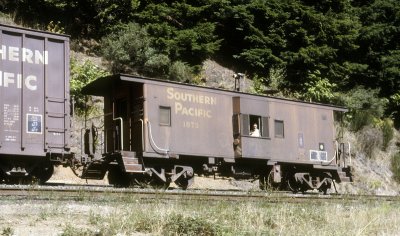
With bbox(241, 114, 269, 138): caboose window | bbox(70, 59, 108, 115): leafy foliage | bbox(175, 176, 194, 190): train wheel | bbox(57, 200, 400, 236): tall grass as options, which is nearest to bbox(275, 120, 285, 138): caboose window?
bbox(241, 114, 269, 138): caboose window

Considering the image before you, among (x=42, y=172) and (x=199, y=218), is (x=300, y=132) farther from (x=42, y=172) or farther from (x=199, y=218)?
(x=199, y=218)

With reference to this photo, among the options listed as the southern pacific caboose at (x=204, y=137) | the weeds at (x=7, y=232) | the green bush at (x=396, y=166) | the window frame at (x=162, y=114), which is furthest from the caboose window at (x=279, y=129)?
the weeds at (x=7, y=232)

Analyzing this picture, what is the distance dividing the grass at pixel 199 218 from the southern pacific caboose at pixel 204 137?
478 cm

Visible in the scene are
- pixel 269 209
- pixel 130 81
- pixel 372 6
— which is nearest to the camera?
pixel 269 209

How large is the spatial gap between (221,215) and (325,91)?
65.7 feet

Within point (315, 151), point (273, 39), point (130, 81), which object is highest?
point (273, 39)

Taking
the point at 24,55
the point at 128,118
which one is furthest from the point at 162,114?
the point at 24,55

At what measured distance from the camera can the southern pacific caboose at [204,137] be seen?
15695mm

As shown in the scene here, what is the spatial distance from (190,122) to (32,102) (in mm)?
4756

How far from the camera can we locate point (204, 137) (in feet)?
54.9

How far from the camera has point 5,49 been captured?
527 inches

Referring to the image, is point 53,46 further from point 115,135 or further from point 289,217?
point 289,217

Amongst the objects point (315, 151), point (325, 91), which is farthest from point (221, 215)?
point (325, 91)

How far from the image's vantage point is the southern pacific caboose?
1570 cm
